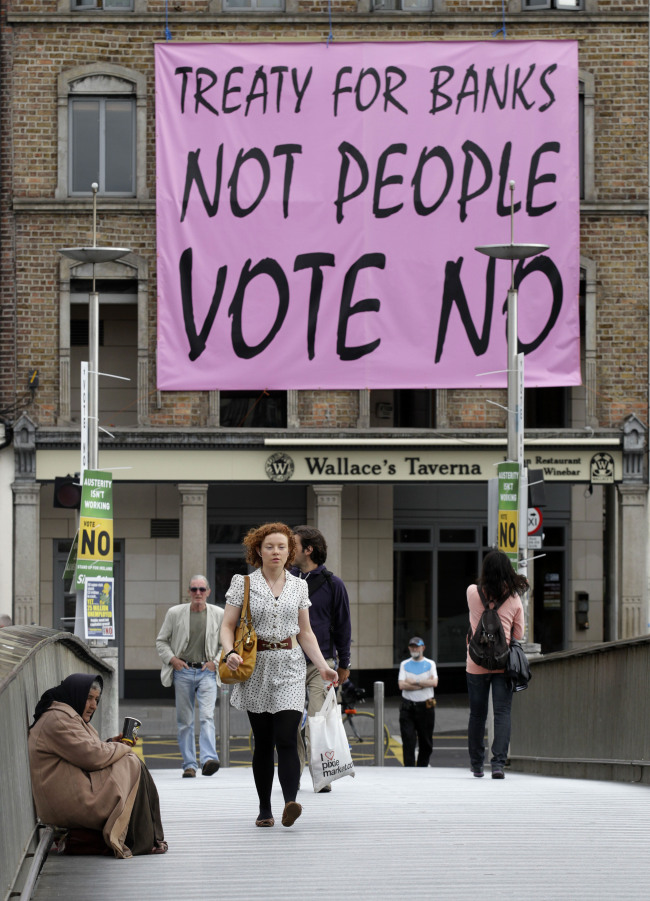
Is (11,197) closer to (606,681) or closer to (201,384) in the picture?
(201,384)

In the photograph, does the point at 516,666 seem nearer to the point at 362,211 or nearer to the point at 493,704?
the point at 493,704

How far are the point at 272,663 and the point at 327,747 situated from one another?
40.0 inches

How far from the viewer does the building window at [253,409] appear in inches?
1120

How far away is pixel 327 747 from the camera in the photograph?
9.05 meters

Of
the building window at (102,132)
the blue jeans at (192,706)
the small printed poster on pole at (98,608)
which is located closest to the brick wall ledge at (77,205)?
the building window at (102,132)

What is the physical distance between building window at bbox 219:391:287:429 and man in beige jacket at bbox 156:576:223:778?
544 inches

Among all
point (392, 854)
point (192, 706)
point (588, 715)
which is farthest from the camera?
point (192, 706)

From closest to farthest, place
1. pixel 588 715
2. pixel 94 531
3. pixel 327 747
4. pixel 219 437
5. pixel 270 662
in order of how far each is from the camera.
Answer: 1. pixel 270 662
2. pixel 327 747
3. pixel 588 715
4. pixel 94 531
5. pixel 219 437

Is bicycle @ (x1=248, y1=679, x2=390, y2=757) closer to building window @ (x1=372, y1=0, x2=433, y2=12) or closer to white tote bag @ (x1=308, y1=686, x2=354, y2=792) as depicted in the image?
white tote bag @ (x1=308, y1=686, x2=354, y2=792)

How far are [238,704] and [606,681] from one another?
5180mm

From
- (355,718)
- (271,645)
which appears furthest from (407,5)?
(271,645)

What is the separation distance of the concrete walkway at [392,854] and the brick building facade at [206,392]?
58.7 ft

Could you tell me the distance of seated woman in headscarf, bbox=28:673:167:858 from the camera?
291 inches

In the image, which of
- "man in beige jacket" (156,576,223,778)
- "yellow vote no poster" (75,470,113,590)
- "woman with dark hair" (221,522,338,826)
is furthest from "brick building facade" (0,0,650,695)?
"woman with dark hair" (221,522,338,826)
